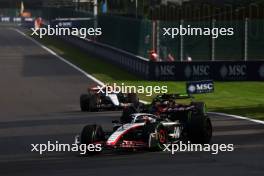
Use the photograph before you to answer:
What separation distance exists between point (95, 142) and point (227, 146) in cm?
274

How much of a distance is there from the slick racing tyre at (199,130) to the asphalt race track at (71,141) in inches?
25.9

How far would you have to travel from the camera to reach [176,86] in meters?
35.3

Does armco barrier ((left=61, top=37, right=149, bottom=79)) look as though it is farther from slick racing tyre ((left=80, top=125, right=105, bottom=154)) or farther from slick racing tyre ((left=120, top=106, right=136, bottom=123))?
slick racing tyre ((left=80, top=125, right=105, bottom=154))

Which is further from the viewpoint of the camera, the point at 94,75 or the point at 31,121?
the point at 94,75

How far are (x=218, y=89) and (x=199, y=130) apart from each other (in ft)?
56.8

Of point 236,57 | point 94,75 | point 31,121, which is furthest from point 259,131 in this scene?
point 94,75

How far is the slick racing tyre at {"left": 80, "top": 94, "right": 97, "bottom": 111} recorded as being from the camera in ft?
87.2

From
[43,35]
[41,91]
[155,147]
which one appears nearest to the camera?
[155,147]

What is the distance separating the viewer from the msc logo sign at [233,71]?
3731 cm

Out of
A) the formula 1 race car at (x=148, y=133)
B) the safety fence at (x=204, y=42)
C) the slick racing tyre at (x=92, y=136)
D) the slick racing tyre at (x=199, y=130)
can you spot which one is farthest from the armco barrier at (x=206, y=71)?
the slick racing tyre at (x=92, y=136)

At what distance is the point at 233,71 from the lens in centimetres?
3747

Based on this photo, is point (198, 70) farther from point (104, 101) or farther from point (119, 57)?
point (104, 101)

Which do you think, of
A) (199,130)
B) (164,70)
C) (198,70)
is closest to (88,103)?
(199,130)

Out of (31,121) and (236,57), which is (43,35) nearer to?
(236,57)
